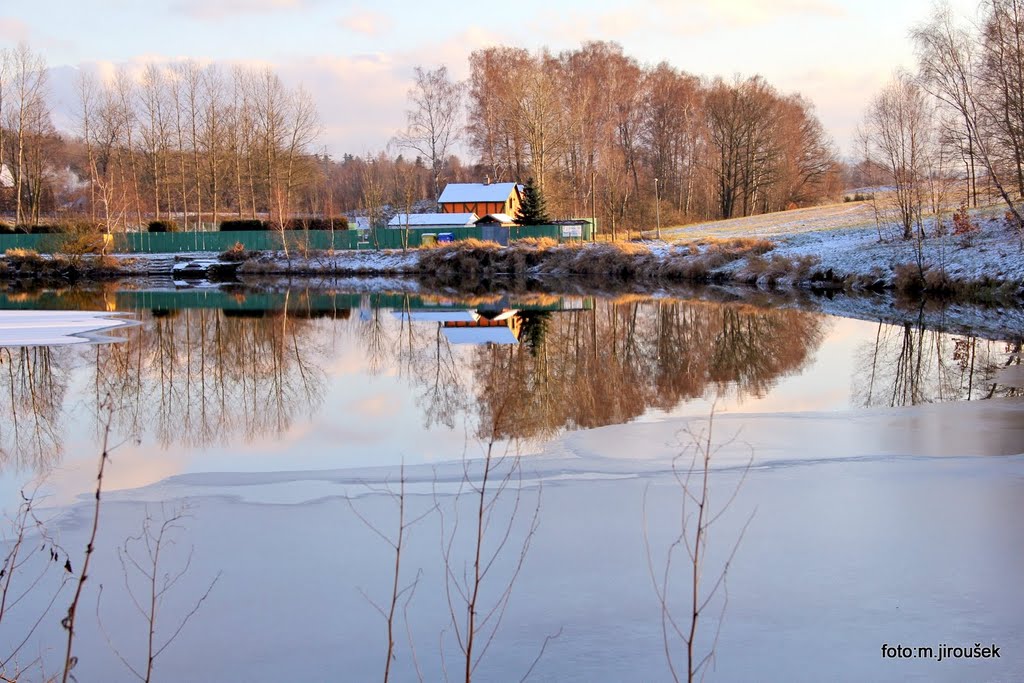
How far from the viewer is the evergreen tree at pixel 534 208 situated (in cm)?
5352

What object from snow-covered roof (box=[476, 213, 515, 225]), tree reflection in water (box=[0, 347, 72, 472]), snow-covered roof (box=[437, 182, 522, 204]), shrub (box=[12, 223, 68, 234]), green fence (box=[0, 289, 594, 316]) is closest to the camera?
tree reflection in water (box=[0, 347, 72, 472])

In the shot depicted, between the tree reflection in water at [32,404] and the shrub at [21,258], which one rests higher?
the shrub at [21,258]

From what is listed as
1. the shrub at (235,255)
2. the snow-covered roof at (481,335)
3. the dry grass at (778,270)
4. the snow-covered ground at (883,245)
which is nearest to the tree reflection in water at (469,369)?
the snow-covered roof at (481,335)

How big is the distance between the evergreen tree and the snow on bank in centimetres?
3040

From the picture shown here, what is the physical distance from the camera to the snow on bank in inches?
744

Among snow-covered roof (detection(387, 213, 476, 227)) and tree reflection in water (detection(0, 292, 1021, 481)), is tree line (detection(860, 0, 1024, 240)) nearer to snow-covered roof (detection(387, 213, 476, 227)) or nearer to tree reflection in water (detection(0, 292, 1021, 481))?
tree reflection in water (detection(0, 292, 1021, 481))

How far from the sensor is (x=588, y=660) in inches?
180

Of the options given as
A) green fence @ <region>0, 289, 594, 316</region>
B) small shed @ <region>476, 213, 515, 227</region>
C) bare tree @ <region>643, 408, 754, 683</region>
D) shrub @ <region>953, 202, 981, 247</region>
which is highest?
small shed @ <region>476, 213, 515, 227</region>

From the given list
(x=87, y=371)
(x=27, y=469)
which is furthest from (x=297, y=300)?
(x=27, y=469)

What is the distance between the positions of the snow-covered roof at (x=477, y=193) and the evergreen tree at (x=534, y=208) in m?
11.5

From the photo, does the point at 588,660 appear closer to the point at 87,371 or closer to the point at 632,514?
the point at 632,514

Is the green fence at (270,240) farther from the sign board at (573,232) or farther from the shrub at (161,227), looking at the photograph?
the sign board at (573,232)

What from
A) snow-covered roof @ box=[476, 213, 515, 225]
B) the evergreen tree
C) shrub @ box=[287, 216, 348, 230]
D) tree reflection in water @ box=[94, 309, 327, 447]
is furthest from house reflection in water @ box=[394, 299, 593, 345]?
snow-covered roof @ box=[476, 213, 515, 225]

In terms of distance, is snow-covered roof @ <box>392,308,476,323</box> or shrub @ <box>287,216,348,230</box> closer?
Result: snow-covered roof @ <box>392,308,476,323</box>
